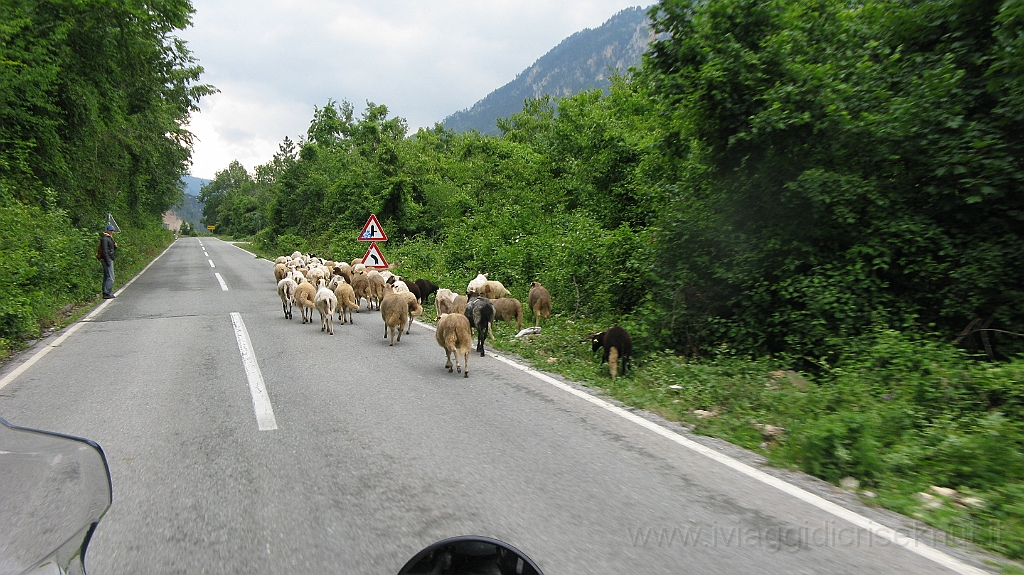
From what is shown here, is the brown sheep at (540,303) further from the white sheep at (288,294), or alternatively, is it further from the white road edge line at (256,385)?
the white sheep at (288,294)

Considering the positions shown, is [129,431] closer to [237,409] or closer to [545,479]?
[237,409]

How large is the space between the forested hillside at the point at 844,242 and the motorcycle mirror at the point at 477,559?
10.8ft

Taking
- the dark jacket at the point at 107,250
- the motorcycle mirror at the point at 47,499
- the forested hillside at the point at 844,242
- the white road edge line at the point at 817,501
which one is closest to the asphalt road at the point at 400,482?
the white road edge line at the point at 817,501

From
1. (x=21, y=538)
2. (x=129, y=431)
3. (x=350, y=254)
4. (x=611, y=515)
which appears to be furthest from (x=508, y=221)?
(x=21, y=538)

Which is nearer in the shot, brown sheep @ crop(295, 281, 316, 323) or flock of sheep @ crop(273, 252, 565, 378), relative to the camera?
flock of sheep @ crop(273, 252, 565, 378)

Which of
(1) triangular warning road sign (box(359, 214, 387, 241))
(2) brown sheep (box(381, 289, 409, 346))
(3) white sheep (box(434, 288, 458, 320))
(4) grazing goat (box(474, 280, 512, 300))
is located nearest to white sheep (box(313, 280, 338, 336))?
(2) brown sheep (box(381, 289, 409, 346))

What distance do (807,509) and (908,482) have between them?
1.01 metres

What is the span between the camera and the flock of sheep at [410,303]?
8.40 m

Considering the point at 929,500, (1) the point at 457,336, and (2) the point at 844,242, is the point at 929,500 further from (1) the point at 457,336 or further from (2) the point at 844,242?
(1) the point at 457,336

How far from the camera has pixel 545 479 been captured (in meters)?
4.43

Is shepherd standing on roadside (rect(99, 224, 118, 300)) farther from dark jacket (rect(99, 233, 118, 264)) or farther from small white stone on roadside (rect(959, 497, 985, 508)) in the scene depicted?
small white stone on roadside (rect(959, 497, 985, 508))

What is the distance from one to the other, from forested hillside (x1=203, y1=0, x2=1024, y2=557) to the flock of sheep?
1182mm

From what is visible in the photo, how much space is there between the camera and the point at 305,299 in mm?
12906

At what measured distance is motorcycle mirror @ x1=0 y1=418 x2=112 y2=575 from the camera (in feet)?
5.12
